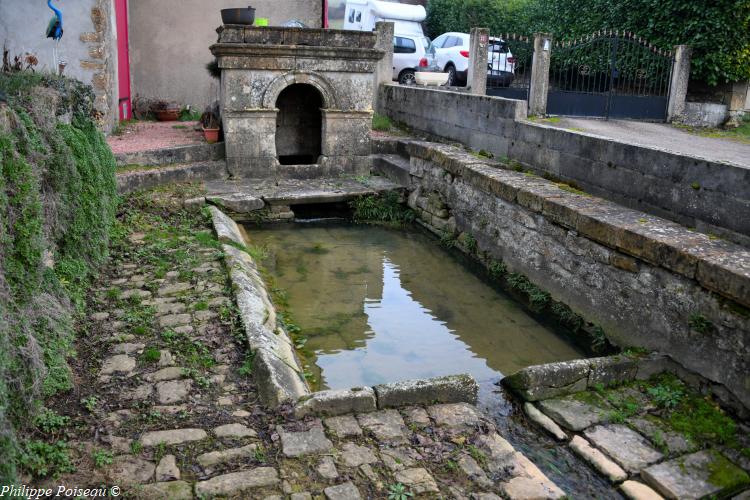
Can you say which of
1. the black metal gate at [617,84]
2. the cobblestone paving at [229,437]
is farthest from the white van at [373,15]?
the cobblestone paving at [229,437]

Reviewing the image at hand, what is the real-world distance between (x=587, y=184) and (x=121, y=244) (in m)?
5.54

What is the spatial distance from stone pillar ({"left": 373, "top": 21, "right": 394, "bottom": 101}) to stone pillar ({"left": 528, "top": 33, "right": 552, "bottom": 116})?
11.6ft

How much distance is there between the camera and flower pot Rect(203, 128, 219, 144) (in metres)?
11.6

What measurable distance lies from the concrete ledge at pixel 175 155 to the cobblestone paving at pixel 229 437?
219 inches

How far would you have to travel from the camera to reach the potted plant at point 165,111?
14.8m

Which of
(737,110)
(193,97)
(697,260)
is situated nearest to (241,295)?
(697,260)

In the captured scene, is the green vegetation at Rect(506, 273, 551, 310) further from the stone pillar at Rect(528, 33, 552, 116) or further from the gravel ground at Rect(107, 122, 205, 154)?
the gravel ground at Rect(107, 122, 205, 154)

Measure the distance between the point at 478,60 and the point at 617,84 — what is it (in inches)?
129

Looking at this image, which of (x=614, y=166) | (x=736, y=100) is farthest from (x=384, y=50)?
(x=614, y=166)

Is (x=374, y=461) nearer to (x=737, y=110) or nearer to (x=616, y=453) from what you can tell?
(x=616, y=453)

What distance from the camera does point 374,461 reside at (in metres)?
3.83

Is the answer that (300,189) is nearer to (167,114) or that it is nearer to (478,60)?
(478,60)

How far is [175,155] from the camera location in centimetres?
1091

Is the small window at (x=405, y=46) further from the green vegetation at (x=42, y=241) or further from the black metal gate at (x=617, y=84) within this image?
the green vegetation at (x=42, y=241)
